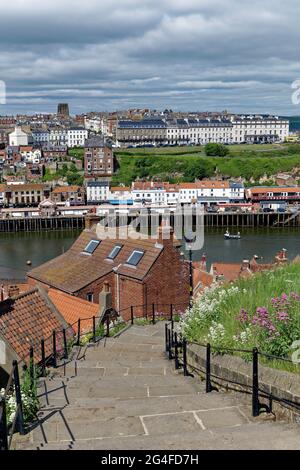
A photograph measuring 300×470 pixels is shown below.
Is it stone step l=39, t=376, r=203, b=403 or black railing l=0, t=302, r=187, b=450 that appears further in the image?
stone step l=39, t=376, r=203, b=403

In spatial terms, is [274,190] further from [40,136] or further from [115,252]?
[40,136]

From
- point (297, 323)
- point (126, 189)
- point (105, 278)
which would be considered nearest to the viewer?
point (297, 323)

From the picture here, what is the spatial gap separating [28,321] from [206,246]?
39507mm

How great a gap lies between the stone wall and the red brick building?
6.84 meters

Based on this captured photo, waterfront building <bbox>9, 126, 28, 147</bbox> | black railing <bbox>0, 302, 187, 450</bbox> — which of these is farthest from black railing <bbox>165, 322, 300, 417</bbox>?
waterfront building <bbox>9, 126, 28, 147</bbox>

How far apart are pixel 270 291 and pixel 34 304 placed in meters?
3.92

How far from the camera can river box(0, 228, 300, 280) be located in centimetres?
4084

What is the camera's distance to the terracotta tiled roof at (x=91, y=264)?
44.9 ft

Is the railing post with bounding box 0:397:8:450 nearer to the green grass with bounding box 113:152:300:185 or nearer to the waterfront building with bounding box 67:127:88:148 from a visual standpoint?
the green grass with bounding box 113:152:300:185

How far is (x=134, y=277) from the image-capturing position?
13.4m

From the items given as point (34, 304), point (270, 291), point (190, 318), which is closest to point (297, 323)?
point (270, 291)

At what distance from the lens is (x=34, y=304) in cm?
916

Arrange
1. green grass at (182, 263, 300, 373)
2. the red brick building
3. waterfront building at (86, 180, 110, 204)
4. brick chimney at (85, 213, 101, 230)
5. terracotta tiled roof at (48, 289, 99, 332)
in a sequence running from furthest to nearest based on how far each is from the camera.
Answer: waterfront building at (86, 180, 110, 204) < brick chimney at (85, 213, 101, 230) < the red brick building < terracotta tiled roof at (48, 289, 99, 332) < green grass at (182, 263, 300, 373)
